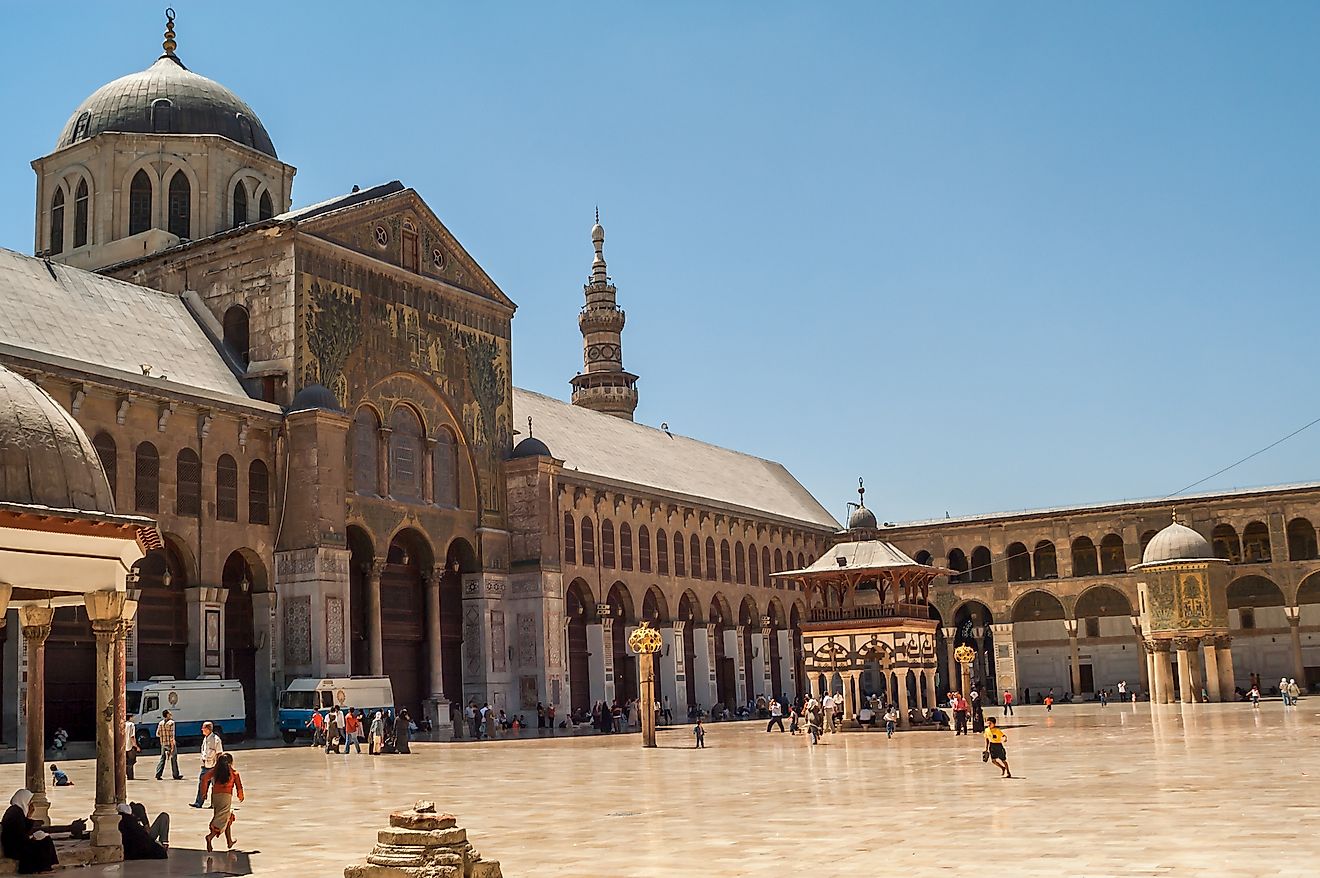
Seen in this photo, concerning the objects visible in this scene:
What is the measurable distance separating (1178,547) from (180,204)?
41.5 meters

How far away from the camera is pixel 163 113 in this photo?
4875 cm


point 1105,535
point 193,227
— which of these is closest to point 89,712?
point 193,227

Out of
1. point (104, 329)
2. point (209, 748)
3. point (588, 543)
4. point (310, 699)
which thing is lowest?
point (209, 748)

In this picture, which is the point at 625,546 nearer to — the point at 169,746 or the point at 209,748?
the point at 169,746

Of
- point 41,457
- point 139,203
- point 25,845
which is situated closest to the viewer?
point 25,845

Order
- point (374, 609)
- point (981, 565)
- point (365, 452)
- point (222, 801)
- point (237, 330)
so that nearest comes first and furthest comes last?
1. point (222, 801)
2. point (374, 609)
3. point (237, 330)
4. point (365, 452)
5. point (981, 565)

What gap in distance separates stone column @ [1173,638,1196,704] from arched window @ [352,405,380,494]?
3404cm

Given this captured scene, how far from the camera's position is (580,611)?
55.8 meters

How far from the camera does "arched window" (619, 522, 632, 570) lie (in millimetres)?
57822

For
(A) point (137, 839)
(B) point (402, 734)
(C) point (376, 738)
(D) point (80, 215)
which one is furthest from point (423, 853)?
(D) point (80, 215)

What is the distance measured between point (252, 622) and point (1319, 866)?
33.9 meters

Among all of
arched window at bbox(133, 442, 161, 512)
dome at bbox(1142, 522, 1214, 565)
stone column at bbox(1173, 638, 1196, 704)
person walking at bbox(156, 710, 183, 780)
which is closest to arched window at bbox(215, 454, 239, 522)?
arched window at bbox(133, 442, 161, 512)

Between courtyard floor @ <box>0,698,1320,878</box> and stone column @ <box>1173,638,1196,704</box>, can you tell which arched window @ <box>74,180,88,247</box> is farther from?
stone column @ <box>1173,638,1196,704</box>

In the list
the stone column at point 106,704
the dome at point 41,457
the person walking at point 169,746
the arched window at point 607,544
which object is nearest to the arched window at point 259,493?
the person walking at point 169,746
